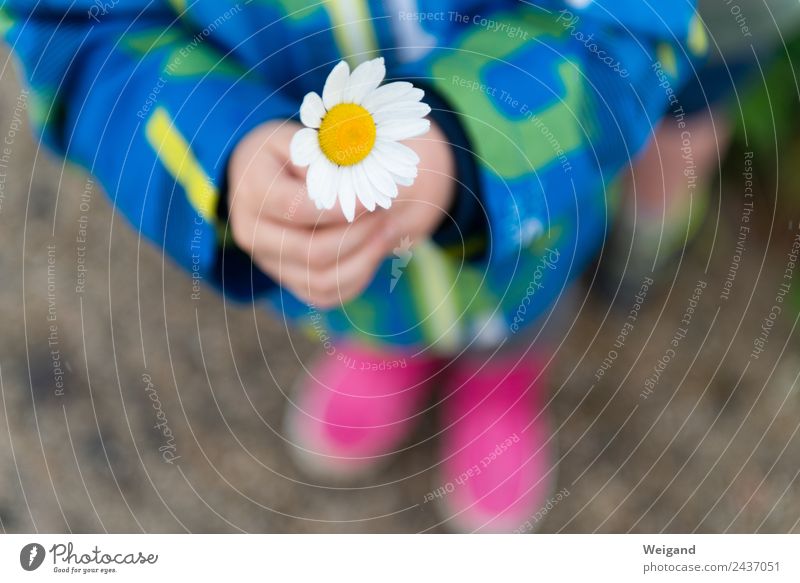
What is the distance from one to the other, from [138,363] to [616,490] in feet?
0.91

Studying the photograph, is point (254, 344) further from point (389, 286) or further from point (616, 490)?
point (616, 490)

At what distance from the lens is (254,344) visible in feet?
1.29

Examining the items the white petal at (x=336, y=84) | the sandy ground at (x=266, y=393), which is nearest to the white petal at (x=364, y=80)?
the white petal at (x=336, y=84)

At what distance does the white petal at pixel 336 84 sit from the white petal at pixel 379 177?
0.11 ft

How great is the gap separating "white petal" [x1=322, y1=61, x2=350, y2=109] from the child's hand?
0.08 ft

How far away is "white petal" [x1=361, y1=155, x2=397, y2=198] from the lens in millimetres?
293

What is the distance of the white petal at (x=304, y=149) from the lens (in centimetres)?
29

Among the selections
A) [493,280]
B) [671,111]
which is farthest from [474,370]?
[671,111]

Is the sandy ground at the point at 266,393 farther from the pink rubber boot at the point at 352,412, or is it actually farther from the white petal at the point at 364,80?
the white petal at the point at 364,80

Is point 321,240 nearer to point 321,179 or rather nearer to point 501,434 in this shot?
point 321,179

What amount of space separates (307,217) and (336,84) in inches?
2.5

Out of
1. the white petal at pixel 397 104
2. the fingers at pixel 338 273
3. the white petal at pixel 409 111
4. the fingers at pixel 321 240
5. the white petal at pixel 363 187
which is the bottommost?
the fingers at pixel 338 273

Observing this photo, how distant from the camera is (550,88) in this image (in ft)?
0.99

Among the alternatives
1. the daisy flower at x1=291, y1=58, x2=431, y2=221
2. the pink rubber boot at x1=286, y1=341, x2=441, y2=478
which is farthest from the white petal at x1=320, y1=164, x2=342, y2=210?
the pink rubber boot at x1=286, y1=341, x2=441, y2=478
